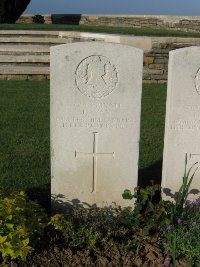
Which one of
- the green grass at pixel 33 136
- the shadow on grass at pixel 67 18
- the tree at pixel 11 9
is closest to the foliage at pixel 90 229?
the green grass at pixel 33 136

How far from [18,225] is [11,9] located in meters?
17.9

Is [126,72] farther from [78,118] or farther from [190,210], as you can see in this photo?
[190,210]

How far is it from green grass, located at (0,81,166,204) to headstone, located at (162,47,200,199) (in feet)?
2.81

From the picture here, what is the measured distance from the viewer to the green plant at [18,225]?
2.97 metres

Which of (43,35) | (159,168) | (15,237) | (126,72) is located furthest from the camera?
(43,35)

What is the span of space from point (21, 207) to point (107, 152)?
853 millimetres

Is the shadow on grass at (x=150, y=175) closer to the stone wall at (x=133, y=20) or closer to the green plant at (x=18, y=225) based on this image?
the green plant at (x=18, y=225)

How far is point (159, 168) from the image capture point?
5180 mm

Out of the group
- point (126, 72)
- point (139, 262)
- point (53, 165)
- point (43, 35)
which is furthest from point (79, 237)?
point (43, 35)

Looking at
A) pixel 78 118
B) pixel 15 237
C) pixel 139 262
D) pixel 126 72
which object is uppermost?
pixel 126 72

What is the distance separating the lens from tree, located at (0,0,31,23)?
Result: 19.3m

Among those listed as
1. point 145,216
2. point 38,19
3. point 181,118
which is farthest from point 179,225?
point 38,19

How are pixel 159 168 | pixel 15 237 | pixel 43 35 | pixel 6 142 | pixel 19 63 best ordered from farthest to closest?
pixel 43 35
pixel 19 63
pixel 6 142
pixel 159 168
pixel 15 237

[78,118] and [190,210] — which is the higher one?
[78,118]
